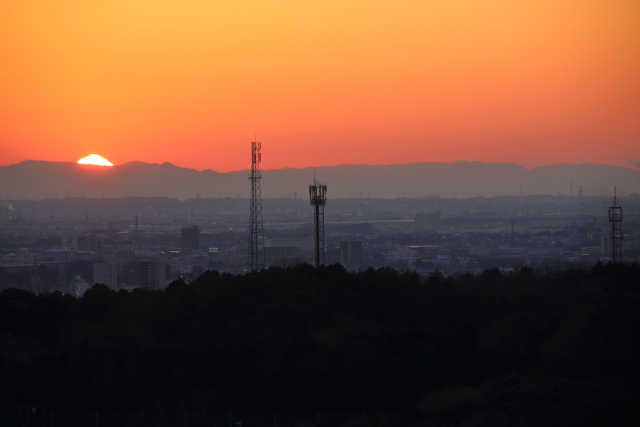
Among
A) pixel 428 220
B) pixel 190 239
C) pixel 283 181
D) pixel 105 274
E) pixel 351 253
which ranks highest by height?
pixel 283 181

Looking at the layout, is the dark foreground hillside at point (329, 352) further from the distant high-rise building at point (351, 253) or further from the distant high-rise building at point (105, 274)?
the distant high-rise building at point (351, 253)

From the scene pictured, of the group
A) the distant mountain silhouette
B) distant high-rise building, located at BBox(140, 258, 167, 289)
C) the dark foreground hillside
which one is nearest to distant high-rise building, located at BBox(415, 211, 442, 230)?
the distant mountain silhouette

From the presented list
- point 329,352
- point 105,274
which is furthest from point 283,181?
point 329,352

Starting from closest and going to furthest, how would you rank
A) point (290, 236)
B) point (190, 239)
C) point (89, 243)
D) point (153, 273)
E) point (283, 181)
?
point (153, 273) → point (190, 239) → point (89, 243) → point (290, 236) → point (283, 181)

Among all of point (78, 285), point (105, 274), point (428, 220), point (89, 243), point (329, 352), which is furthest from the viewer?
point (428, 220)

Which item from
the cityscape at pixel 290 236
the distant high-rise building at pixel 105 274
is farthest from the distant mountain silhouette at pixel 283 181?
the distant high-rise building at pixel 105 274

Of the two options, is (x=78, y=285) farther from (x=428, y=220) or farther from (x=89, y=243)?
(x=428, y=220)

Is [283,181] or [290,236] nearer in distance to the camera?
[290,236]
